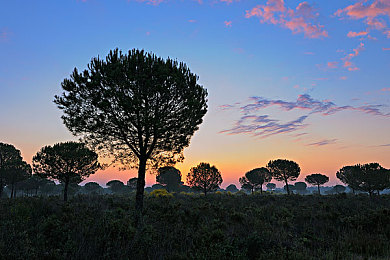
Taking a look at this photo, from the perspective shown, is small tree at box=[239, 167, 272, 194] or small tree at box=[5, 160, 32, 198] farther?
small tree at box=[239, 167, 272, 194]

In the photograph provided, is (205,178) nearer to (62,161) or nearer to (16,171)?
(62,161)

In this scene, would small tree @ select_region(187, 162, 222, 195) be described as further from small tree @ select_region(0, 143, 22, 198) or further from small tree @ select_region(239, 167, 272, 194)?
small tree @ select_region(0, 143, 22, 198)

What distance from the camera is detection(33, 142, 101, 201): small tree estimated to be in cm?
2708

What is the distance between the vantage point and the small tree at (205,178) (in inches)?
1861

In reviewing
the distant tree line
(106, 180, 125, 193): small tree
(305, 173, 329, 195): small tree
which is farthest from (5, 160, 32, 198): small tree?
(305, 173, 329, 195): small tree

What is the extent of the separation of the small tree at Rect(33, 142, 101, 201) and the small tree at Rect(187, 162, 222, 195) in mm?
25296

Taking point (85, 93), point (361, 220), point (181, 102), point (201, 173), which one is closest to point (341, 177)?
point (201, 173)

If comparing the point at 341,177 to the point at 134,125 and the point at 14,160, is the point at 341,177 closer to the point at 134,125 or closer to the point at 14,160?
the point at 134,125

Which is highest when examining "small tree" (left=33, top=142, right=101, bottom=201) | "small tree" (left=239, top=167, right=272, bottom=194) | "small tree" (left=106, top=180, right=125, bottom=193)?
"small tree" (left=33, top=142, right=101, bottom=201)

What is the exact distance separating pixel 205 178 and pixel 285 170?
22.9m

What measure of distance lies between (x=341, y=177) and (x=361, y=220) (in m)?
62.4

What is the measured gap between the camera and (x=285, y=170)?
2147 inches

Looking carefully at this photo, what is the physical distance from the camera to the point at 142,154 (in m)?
13.6

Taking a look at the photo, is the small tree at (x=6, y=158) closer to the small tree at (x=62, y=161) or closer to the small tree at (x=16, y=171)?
the small tree at (x=16, y=171)
